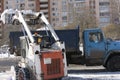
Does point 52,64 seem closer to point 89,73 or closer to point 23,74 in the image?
point 23,74

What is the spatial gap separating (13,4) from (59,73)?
97342 mm

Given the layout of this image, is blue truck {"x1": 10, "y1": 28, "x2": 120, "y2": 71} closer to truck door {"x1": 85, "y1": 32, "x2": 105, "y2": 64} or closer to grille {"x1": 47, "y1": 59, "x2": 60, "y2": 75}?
truck door {"x1": 85, "y1": 32, "x2": 105, "y2": 64}

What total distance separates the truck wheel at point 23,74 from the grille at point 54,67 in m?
0.92

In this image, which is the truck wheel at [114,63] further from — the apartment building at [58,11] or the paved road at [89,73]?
the apartment building at [58,11]

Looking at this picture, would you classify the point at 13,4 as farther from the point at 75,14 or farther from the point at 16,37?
the point at 16,37

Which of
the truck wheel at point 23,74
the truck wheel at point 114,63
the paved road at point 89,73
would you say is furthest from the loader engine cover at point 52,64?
the truck wheel at point 114,63

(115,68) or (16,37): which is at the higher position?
(16,37)

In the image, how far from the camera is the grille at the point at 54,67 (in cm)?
1286

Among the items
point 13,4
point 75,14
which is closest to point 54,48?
point 75,14

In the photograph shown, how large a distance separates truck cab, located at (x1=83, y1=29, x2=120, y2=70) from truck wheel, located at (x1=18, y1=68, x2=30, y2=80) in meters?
5.84

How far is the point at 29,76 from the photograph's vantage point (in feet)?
43.4

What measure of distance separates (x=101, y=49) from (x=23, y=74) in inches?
251

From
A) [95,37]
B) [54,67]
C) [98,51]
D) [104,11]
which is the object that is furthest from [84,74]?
[104,11]

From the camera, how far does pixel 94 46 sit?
18469 millimetres
